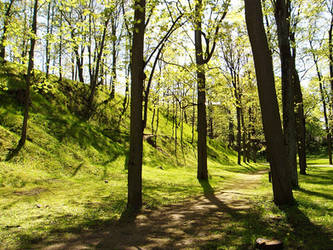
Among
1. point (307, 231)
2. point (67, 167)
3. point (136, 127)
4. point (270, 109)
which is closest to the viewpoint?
point (307, 231)

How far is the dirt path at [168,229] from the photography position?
5.18m

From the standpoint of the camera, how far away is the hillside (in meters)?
7.33

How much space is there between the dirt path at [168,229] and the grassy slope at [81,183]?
0.49m

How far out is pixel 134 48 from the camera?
8.20m

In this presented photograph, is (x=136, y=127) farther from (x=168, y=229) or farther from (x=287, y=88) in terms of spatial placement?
(x=287, y=88)

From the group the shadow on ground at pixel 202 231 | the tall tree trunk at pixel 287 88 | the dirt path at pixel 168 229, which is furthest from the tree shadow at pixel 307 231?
the tall tree trunk at pixel 287 88

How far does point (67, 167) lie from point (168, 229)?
10677 mm

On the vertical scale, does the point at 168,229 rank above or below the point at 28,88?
below

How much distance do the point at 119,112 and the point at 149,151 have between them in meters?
6.75

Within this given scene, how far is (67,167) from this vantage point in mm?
14680

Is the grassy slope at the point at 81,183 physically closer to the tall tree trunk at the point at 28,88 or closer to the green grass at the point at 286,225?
the green grass at the point at 286,225

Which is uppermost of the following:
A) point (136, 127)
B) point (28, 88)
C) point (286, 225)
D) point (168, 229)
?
point (28, 88)

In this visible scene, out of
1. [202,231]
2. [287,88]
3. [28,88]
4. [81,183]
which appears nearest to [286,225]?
[202,231]

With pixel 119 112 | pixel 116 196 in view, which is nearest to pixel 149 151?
pixel 119 112
